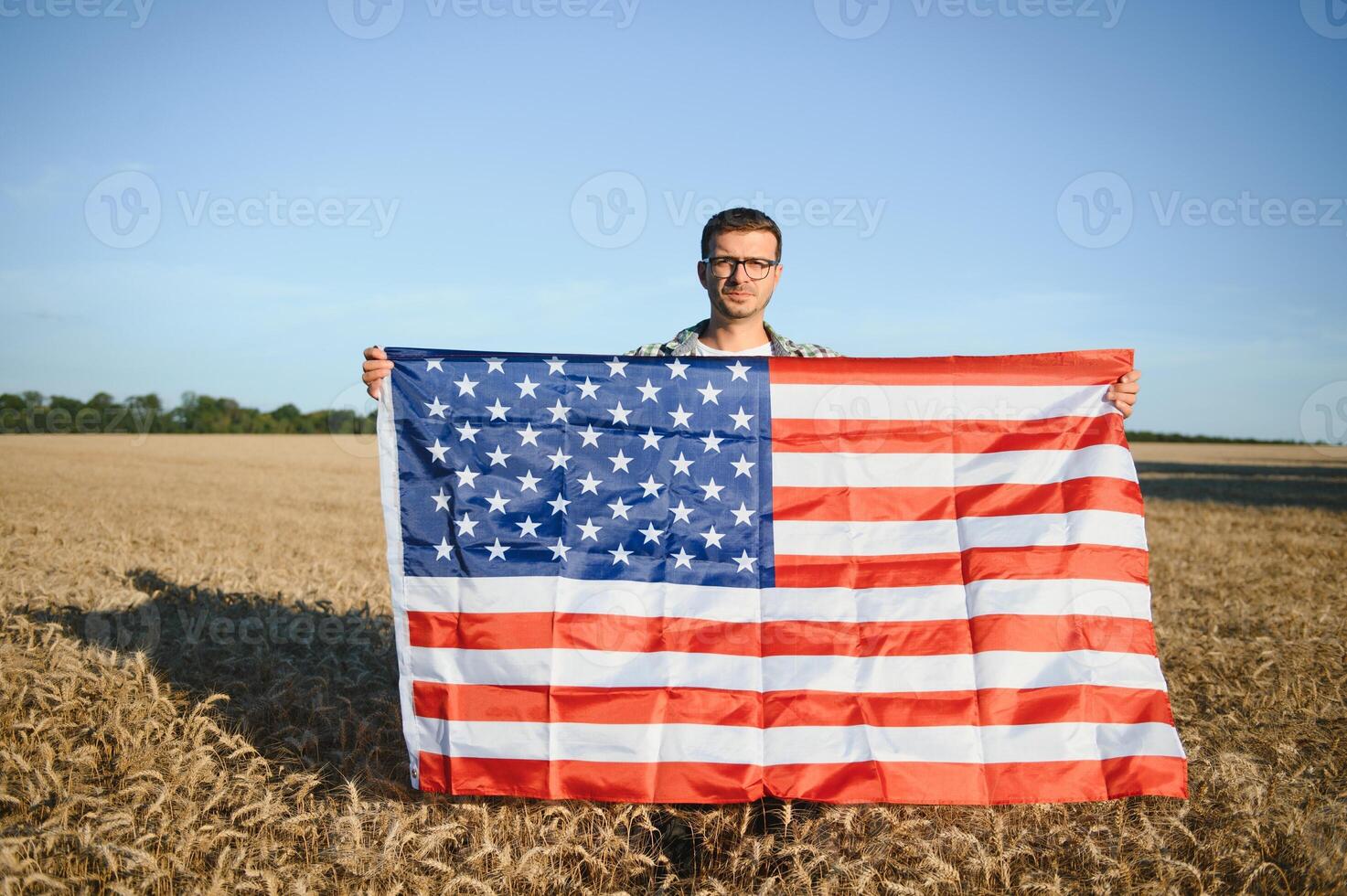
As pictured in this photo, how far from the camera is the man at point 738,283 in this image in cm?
442

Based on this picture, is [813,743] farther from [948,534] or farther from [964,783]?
[948,534]

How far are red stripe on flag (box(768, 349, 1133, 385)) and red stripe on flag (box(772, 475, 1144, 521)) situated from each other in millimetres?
617

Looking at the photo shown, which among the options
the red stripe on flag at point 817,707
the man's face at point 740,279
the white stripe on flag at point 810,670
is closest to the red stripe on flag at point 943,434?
the man's face at point 740,279

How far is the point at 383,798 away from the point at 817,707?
2.53 meters

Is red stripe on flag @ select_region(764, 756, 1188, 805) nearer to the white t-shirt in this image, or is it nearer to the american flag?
the american flag

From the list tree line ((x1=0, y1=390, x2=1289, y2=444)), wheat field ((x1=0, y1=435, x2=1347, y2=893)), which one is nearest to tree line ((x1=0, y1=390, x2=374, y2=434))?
tree line ((x1=0, y1=390, x2=1289, y2=444))

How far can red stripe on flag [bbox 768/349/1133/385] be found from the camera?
4418 millimetres

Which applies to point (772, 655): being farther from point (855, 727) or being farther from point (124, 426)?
point (124, 426)

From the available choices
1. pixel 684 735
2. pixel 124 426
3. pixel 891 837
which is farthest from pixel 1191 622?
pixel 124 426

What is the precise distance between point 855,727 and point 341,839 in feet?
8.88

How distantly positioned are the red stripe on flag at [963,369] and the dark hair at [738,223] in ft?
2.43

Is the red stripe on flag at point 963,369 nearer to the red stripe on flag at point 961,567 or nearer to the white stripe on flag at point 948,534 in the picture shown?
the white stripe on flag at point 948,534

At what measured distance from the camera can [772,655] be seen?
409 centimetres

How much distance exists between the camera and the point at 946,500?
14.3ft
